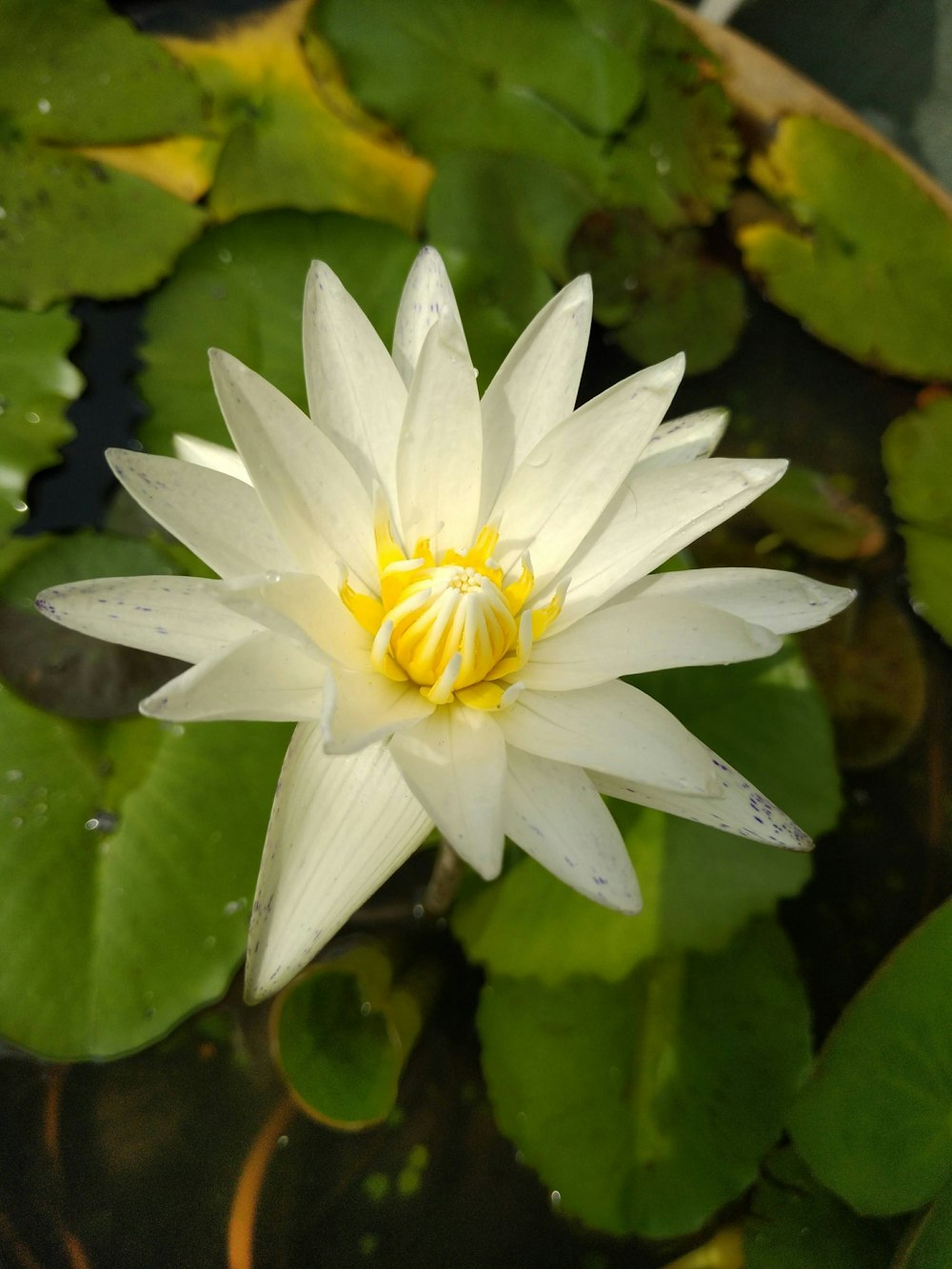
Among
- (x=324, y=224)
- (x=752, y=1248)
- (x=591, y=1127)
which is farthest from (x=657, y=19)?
(x=752, y=1248)

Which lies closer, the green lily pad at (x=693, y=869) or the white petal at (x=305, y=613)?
the white petal at (x=305, y=613)

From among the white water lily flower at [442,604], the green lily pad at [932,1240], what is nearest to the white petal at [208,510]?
the white water lily flower at [442,604]

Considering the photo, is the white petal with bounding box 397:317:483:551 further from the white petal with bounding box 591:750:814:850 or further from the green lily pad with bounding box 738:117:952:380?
the green lily pad with bounding box 738:117:952:380

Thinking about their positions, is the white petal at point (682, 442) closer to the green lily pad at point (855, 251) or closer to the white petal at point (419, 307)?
the white petal at point (419, 307)

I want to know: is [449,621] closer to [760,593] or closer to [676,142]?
[760,593]

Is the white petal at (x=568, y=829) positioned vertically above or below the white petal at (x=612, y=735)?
below

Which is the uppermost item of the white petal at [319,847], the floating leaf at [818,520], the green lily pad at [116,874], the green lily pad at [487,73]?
the green lily pad at [487,73]

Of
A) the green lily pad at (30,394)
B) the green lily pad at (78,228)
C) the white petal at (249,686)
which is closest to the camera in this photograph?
the white petal at (249,686)
